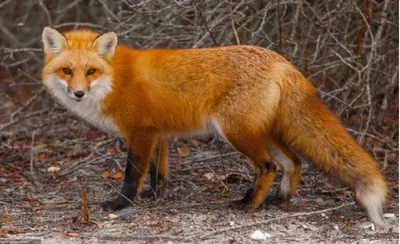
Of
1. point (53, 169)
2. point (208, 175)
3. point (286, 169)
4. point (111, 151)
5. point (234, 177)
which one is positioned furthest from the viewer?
point (111, 151)

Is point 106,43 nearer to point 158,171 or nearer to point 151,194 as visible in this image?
point 158,171

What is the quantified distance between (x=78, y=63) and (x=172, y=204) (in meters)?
1.35

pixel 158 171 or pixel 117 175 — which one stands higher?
pixel 158 171

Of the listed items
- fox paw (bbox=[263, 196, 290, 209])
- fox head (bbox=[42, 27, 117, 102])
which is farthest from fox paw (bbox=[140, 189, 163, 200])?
fox head (bbox=[42, 27, 117, 102])

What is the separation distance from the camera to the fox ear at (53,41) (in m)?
5.08

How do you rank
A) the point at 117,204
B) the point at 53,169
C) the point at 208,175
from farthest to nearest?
the point at 53,169, the point at 208,175, the point at 117,204

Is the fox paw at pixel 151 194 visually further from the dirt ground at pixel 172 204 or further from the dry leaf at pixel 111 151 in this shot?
the dry leaf at pixel 111 151

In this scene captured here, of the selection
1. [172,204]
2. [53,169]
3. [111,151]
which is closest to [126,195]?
[172,204]

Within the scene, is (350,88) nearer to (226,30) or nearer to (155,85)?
(226,30)

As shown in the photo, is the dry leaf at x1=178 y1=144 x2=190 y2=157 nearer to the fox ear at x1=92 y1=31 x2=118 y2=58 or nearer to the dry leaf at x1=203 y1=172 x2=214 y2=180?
the dry leaf at x1=203 y1=172 x2=214 y2=180

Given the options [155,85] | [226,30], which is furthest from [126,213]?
[226,30]

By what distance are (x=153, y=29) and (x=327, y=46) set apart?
77.7 inches

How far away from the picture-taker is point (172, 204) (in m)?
5.46

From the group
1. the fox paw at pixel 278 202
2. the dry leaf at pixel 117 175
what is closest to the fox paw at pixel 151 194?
the dry leaf at pixel 117 175
